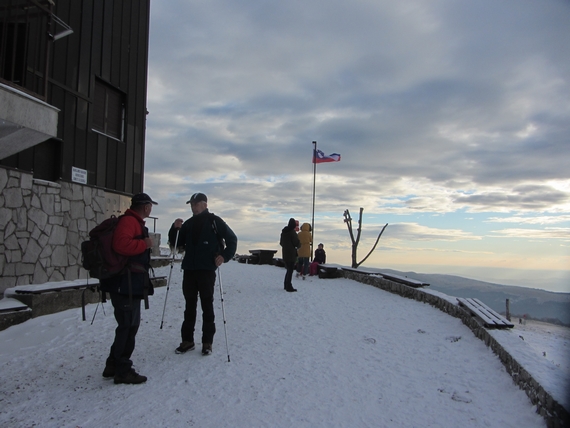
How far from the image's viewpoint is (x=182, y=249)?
5.98 metres

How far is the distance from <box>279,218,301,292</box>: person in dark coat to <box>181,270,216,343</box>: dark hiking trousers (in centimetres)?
613

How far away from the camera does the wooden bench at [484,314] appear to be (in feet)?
20.6

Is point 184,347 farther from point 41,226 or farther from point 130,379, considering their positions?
point 41,226

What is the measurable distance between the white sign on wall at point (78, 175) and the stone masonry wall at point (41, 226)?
0.45 feet

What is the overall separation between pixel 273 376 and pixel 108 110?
9.41 meters

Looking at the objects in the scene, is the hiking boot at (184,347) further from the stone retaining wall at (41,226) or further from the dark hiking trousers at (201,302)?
the stone retaining wall at (41,226)

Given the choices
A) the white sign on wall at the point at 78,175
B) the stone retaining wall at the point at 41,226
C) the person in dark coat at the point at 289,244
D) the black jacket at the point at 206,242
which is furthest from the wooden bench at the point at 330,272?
the black jacket at the point at 206,242

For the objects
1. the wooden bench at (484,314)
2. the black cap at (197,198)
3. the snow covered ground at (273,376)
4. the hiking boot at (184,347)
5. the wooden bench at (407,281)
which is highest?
the black cap at (197,198)

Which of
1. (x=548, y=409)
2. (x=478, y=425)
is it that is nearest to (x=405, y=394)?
(x=478, y=425)

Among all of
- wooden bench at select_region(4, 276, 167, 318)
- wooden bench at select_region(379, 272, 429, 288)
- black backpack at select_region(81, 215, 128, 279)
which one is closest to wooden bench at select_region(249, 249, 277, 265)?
wooden bench at select_region(379, 272, 429, 288)

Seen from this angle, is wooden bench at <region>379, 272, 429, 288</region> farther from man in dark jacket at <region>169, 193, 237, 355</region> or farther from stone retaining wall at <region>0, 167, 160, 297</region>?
stone retaining wall at <region>0, 167, 160, 297</region>

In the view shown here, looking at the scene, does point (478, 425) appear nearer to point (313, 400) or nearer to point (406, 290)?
point (313, 400)

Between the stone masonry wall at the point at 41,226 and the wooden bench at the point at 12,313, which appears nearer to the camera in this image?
the wooden bench at the point at 12,313

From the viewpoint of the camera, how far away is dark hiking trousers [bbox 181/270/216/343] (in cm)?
558
